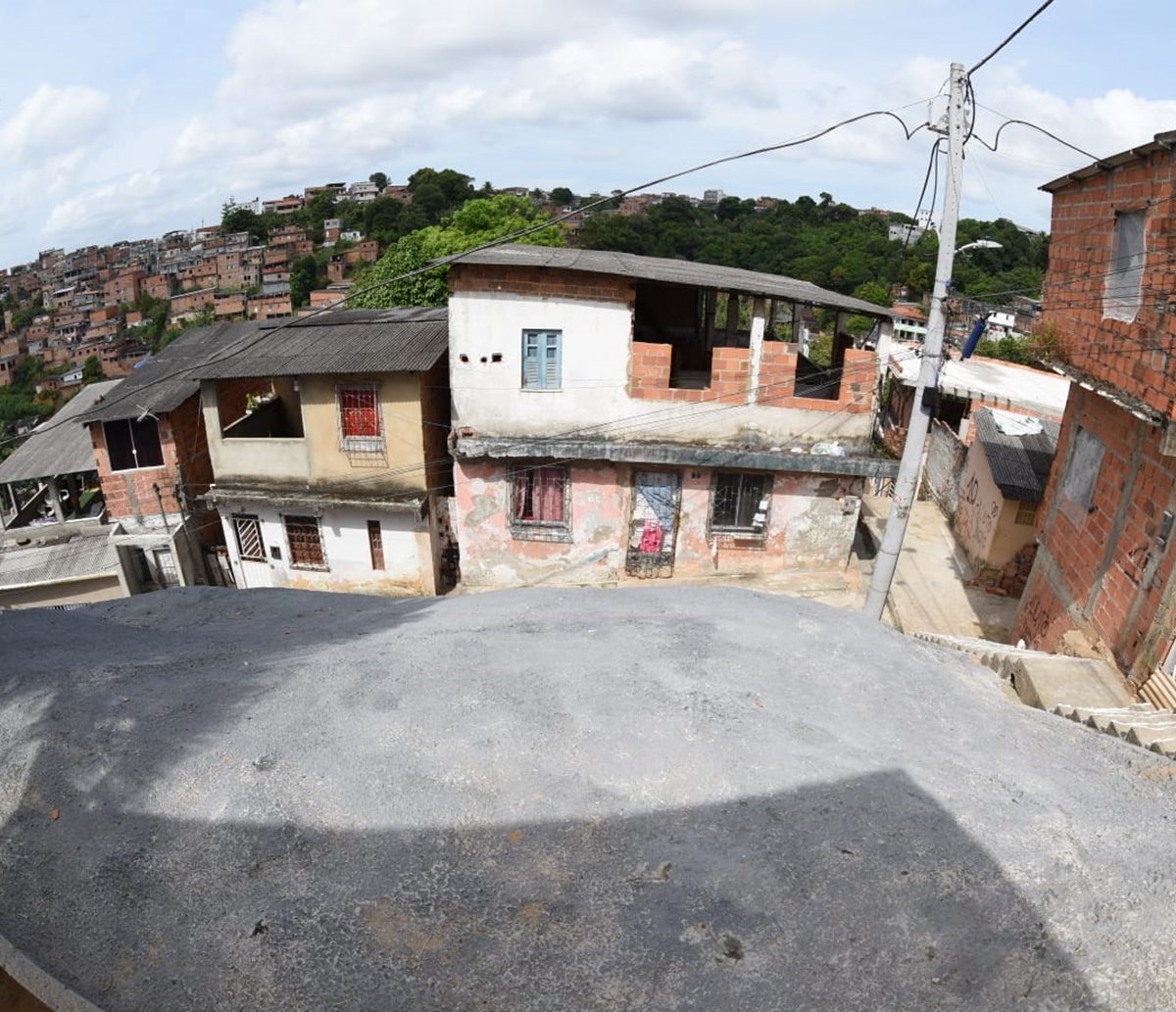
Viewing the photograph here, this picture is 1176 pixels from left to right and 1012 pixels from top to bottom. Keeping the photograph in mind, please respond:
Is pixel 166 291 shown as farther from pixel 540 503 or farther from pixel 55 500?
pixel 540 503

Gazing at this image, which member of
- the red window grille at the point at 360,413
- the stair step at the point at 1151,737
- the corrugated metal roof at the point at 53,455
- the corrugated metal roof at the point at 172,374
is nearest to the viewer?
the stair step at the point at 1151,737

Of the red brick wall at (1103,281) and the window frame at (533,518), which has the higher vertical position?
the red brick wall at (1103,281)

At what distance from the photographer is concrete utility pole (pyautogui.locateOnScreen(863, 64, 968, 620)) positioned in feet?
31.7

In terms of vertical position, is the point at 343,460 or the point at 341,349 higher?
the point at 341,349

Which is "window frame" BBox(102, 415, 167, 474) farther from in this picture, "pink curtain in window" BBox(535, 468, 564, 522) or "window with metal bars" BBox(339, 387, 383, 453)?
"pink curtain in window" BBox(535, 468, 564, 522)

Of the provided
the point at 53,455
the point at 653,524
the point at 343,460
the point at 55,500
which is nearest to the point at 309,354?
the point at 343,460

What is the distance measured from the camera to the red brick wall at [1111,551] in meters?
8.83

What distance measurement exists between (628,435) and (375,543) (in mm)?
6462

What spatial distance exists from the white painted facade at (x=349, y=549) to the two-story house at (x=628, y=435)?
59.8 inches

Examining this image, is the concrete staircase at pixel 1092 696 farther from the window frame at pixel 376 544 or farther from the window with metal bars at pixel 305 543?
the window with metal bars at pixel 305 543

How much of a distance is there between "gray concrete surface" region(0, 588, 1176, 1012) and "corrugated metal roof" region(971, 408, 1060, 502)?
11.5 metres

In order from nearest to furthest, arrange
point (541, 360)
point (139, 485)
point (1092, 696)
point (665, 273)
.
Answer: point (1092, 696) < point (665, 273) < point (541, 360) < point (139, 485)

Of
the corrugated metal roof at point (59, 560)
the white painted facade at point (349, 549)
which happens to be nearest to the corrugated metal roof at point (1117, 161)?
the white painted facade at point (349, 549)

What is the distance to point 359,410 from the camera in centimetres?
1559
